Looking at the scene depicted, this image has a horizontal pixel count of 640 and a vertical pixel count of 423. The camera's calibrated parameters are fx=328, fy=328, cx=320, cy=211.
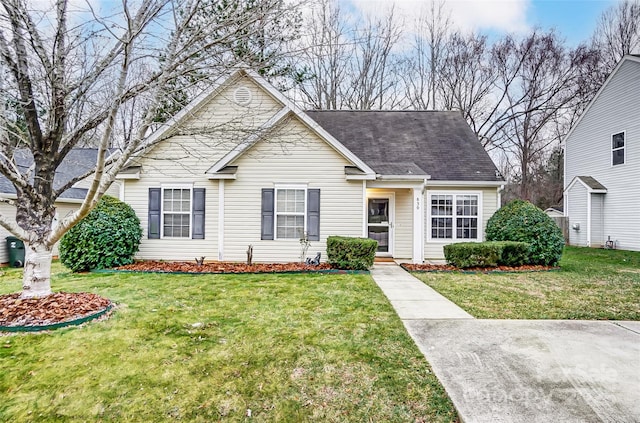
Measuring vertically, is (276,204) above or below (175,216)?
above

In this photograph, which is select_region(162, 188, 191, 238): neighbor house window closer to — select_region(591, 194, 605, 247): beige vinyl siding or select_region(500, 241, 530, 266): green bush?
select_region(500, 241, 530, 266): green bush

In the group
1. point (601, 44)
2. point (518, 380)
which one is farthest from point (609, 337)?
point (601, 44)

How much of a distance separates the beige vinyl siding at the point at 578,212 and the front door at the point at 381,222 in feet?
36.4

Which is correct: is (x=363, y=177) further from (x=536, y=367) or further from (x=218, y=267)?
(x=536, y=367)

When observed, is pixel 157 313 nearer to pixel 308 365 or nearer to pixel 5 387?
pixel 5 387

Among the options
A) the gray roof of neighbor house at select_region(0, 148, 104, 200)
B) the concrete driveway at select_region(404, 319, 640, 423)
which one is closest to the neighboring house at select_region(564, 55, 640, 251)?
the concrete driveway at select_region(404, 319, 640, 423)

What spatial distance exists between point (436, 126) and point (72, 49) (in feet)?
40.3

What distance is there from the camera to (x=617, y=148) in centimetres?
1453

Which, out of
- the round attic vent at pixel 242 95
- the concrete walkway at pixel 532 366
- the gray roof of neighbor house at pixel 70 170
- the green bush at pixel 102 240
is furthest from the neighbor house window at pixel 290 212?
the gray roof of neighbor house at pixel 70 170

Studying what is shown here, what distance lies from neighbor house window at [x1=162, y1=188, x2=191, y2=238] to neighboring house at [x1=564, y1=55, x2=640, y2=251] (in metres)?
17.2

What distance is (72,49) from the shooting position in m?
4.83

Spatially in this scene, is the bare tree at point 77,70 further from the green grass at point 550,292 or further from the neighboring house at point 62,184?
the green grass at point 550,292

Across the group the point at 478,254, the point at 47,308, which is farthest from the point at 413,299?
the point at 47,308

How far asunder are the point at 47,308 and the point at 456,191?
10.7m
